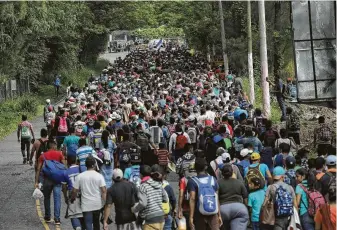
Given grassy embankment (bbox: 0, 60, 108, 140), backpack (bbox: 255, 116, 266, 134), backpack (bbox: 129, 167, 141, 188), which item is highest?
grassy embankment (bbox: 0, 60, 108, 140)

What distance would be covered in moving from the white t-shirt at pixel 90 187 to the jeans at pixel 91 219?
0.12m

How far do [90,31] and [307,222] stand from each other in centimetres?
5646

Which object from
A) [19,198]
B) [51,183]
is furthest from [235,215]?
[19,198]

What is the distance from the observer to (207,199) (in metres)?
12.8

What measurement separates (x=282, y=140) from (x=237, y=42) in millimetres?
34287

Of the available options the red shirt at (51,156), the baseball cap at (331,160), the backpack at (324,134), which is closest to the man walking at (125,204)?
the baseball cap at (331,160)

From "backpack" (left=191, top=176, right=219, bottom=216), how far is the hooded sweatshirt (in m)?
0.56

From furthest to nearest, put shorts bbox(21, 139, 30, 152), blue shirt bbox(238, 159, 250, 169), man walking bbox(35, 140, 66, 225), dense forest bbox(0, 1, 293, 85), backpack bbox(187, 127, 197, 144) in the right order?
1. dense forest bbox(0, 1, 293, 85)
2. shorts bbox(21, 139, 30, 152)
3. backpack bbox(187, 127, 197, 144)
4. man walking bbox(35, 140, 66, 225)
5. blue shirt bbox(238, 159, 250, 169)

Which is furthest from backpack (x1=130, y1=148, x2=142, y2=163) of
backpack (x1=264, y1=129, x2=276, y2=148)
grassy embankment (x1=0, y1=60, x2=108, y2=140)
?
grassy embankment (x1=0, y1=60, x2=108, y2=140)

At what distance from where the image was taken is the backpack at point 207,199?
1276 centimetres

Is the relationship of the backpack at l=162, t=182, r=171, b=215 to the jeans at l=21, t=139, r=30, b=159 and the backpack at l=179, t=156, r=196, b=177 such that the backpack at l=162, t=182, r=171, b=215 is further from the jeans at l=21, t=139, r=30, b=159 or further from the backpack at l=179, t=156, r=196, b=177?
the jeans at l=21, t=139, r=30, b=159

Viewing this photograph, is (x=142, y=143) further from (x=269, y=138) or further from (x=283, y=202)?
(x=283, y=202)

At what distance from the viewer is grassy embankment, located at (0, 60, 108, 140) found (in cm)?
3972

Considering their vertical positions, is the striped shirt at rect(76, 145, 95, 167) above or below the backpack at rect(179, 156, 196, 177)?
above
